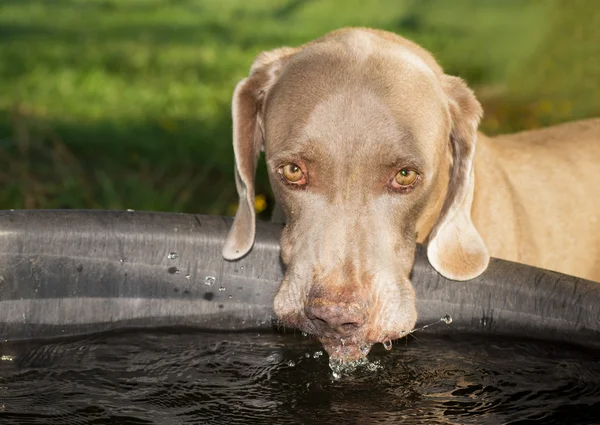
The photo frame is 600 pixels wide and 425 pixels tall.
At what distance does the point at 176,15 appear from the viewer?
13.2 metres

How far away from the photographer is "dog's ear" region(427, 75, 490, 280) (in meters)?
3.86

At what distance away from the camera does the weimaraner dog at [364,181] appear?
3443 mm

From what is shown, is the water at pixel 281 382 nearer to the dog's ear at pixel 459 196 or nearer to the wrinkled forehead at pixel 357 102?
the dog's ear at pixel 459 196

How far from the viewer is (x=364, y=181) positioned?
3.54 metres

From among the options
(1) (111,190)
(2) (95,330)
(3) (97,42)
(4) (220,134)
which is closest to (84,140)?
(4) (220,134)

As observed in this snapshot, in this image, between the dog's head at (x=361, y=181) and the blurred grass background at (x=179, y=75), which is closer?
the dog's head at (x=361, y=181)

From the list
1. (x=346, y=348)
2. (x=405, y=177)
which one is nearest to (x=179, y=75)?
(x=405, y=177)

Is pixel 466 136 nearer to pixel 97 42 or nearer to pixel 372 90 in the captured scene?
pixel 372 90

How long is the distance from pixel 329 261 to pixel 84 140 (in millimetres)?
5093

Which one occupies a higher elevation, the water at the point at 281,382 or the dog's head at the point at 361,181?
the dog's head at the point at 361,181

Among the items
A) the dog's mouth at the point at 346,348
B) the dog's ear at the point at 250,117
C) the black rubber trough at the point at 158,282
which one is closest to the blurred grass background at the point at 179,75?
the dog's ear at the point at 250,117

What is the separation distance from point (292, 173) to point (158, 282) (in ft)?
2.06

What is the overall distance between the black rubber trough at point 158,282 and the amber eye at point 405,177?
1.00 feet

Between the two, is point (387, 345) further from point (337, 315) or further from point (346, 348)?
point (337, 315)
